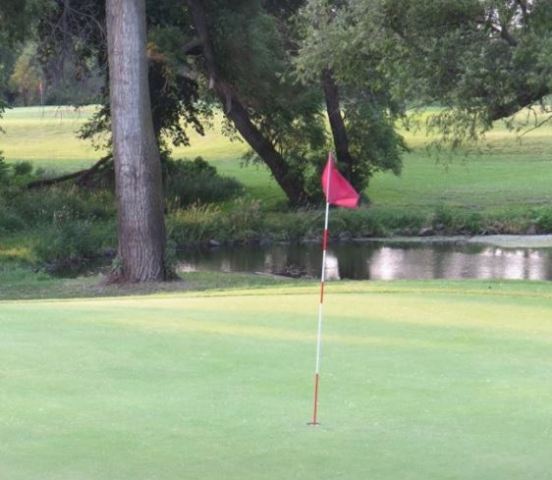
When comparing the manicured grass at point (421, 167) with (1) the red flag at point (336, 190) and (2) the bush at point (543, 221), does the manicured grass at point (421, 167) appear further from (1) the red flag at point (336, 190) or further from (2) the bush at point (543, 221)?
(1) the red flag at point (336, 190)

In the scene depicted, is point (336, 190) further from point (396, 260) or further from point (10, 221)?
point (10, 221)

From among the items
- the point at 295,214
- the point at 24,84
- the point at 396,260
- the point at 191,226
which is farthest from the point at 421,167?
the point at 24,84

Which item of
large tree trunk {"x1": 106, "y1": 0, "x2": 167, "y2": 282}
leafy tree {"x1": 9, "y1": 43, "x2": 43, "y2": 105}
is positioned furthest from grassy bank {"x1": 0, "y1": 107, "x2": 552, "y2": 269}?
leafy tree {"x1": 9, "y1": 43, "x2": 43, "y2": 105}

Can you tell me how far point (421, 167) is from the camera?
2167 inches

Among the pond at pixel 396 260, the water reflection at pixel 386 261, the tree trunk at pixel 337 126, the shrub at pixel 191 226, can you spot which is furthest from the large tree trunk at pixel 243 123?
the water reflection at pixel 386 261

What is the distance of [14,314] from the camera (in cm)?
1173

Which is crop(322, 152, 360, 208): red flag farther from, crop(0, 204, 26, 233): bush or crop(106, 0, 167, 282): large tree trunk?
crop(0, 204, 26, 233): bush

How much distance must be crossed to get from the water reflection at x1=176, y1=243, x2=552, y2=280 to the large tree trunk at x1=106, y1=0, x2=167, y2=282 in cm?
690

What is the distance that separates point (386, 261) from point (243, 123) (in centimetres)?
756

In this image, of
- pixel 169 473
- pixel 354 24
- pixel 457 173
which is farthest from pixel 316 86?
pixel 169 473

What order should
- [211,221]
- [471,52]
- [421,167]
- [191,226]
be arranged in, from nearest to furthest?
[471,52] < [191,226] < [211,221] < [421,167]

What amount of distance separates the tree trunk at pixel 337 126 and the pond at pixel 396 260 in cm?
409

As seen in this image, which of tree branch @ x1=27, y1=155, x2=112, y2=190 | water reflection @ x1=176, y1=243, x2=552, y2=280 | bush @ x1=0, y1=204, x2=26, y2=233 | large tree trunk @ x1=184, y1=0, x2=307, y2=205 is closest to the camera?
water reflection @ x1=176, y1=243, x2=552, y2=280

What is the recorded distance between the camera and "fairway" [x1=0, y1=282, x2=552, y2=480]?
593 cm
